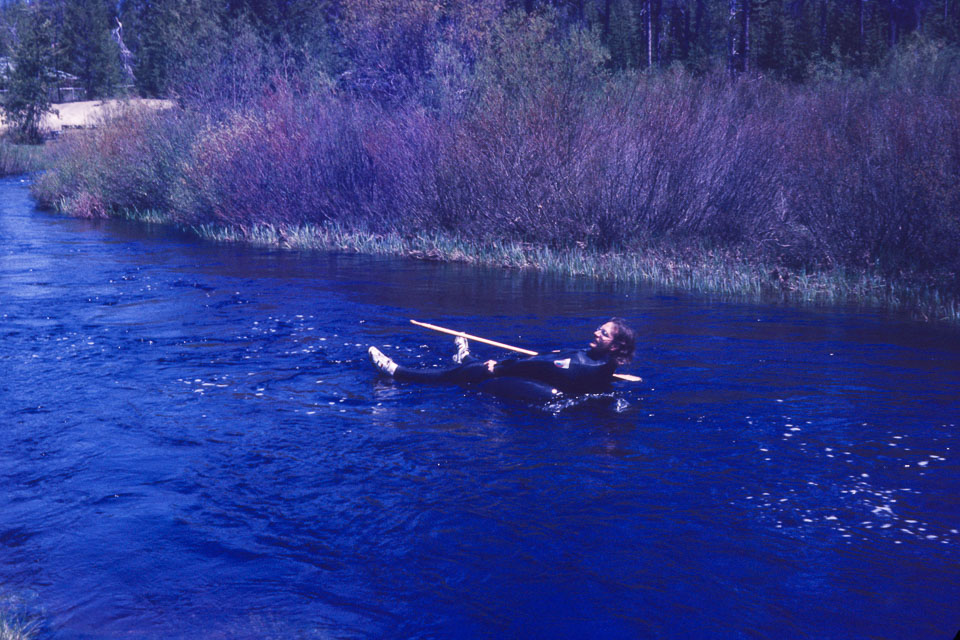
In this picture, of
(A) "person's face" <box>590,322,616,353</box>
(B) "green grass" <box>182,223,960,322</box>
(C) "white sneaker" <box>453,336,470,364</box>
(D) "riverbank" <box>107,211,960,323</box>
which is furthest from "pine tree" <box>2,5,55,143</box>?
(A) "person's face" <box>590,322,616,353</box>

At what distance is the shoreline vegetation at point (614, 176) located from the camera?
48.7 feet

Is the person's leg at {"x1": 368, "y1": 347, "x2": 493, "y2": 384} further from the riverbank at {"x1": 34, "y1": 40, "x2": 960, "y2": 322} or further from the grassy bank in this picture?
the grassy bank

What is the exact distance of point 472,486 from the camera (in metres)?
7.41

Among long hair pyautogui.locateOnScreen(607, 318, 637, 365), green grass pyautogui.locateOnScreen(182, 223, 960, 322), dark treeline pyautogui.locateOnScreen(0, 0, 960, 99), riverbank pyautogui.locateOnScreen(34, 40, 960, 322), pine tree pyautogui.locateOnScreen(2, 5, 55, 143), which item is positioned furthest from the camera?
pine tree pyautogui.locateOnScreen(2, 5, 55, 143)

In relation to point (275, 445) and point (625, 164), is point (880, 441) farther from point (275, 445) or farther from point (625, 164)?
point (625, 164)

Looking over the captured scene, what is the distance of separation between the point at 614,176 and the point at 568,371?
379 inches

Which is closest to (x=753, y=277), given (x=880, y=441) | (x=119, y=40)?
(x=880, y=441)

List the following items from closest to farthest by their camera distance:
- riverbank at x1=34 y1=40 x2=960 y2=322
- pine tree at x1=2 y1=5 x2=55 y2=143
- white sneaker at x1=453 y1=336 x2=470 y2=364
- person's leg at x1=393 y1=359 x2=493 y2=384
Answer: person's leg at x1=393 y1=359 x2=493 y2=384
white sneaker at x1=453 y1=336 x2=470 y2=364
riverbank at x1=34 y1=40 x2=960 y2=322
pine tree at x1=2 y1=5 x2=55 y2=143

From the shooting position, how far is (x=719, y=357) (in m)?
11.4

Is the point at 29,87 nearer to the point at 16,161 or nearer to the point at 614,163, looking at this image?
the point at 16,161

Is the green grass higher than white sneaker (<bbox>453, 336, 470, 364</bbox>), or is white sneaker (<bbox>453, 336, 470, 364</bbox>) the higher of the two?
the green grass

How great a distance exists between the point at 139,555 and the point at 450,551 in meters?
2.08

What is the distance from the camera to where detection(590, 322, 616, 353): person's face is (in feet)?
28.5

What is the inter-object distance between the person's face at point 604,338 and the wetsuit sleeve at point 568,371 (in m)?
0.15
